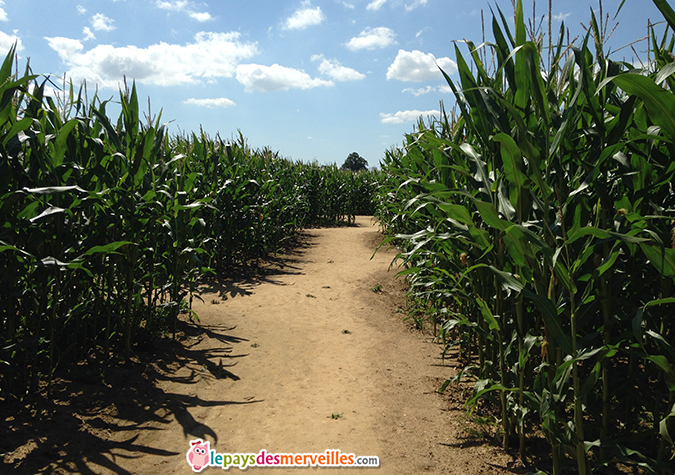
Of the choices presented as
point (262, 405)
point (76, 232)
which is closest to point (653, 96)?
point (262, 405)

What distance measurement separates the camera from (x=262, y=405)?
10.8 feet

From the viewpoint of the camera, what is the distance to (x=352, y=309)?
5848 millimetres

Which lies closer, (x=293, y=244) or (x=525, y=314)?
(x=525, y=314)

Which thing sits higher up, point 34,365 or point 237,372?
point 34,365

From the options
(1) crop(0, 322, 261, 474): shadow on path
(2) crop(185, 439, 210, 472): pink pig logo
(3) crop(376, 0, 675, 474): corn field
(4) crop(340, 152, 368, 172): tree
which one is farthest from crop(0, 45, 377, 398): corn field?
(4) crop(340, 152, 368, 172): tree

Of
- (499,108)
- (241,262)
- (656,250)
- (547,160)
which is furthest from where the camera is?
(241,262)

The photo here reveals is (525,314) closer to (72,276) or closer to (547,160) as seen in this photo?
(547,160)

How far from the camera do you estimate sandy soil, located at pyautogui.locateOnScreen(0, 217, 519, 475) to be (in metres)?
2.54

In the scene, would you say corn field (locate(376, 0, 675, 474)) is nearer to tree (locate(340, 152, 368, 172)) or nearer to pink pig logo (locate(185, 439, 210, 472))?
pink pig logo (locate(185, 439, 210, 472))

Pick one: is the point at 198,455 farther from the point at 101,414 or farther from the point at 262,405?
the point at 101,414

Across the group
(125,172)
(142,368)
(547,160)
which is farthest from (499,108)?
(142,368)

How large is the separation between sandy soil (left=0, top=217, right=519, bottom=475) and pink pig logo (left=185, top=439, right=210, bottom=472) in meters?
0.04

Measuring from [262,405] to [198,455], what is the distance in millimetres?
723

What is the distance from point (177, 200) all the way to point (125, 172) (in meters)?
0.61
